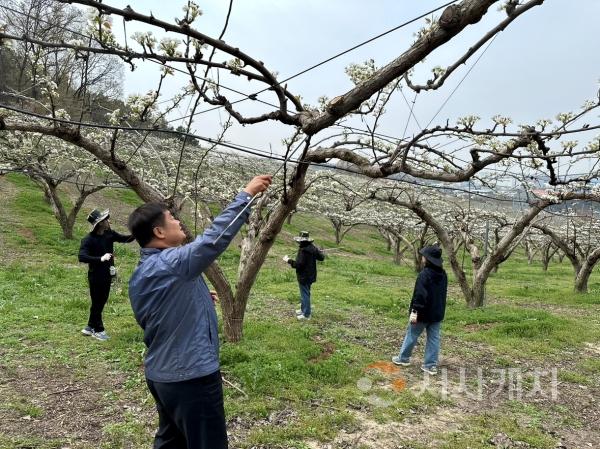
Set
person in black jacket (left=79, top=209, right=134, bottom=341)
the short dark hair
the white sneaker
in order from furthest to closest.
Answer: the white sneaker, person in black jacket (left=79, top=209, right=134, bottom=341), the short dark hair

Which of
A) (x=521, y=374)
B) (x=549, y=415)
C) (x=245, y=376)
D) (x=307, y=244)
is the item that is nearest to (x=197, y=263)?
(x=245, y=376)

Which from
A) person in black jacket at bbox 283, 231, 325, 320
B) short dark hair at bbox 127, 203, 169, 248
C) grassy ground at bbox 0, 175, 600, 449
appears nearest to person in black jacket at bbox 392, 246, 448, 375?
grassy ground at bbox 0, 175, 600, 449

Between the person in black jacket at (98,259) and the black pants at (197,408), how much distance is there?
4.35m

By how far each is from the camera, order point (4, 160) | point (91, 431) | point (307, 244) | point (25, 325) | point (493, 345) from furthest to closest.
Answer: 1. point (4, 160)
2. point (307, 244)
3. point (493, 345)
4. point (25, 325)
5. point (91, 431)

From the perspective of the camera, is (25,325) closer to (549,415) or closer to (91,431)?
(91,431)

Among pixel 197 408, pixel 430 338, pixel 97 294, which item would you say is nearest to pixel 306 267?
pixel 430 338

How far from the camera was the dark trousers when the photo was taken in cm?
688

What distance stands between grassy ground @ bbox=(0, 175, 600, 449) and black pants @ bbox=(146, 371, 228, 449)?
1.79 meters

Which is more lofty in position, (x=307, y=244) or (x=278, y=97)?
(x=278, y=97)

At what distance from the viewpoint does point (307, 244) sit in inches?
370

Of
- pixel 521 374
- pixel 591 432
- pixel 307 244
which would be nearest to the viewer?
pixel 591 432

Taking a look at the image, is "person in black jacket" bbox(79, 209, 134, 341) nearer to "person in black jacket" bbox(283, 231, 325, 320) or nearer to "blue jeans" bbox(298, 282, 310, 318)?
"person in black jacket" bbox(283, 231, 325, 320)

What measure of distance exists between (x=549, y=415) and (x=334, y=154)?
3986 mm

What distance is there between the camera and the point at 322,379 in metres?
5.91
